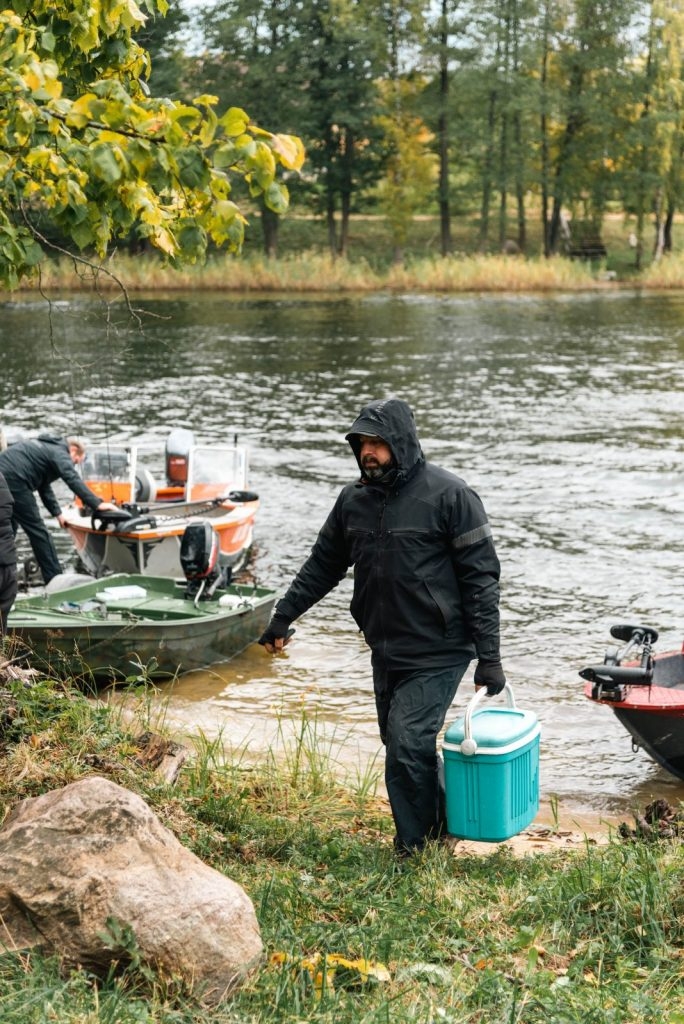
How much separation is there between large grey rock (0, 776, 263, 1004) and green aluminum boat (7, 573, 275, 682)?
406 cm

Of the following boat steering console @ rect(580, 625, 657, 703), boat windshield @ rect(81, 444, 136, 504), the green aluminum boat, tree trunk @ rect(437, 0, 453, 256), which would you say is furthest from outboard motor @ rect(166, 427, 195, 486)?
tree trunk @ rect(437, 0, 453, 256)

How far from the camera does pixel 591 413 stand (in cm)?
2372

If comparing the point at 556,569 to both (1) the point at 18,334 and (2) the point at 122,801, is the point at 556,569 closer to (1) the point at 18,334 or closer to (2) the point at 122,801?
(2) the point at 122,801

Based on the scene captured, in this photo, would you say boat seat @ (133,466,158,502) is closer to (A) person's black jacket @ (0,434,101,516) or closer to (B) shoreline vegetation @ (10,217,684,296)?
(A) person's black jacket @ (0,434,101,516)

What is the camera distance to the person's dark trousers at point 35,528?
466 inches

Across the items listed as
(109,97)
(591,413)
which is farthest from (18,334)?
(109,97)

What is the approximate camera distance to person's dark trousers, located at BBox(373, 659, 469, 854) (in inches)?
230

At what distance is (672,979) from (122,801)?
1.96 metres

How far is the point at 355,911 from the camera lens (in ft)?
16.7

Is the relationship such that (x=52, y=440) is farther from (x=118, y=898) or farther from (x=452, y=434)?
(x=452, y=434)

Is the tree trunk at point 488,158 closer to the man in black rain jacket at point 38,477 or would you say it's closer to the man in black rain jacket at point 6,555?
the man in black rain jacket at point 38,477

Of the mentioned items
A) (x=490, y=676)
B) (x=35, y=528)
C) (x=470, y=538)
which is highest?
(x=470, y=538)

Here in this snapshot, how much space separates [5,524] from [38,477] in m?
4.53

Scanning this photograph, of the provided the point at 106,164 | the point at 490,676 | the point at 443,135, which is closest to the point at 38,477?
the point at 490,676
